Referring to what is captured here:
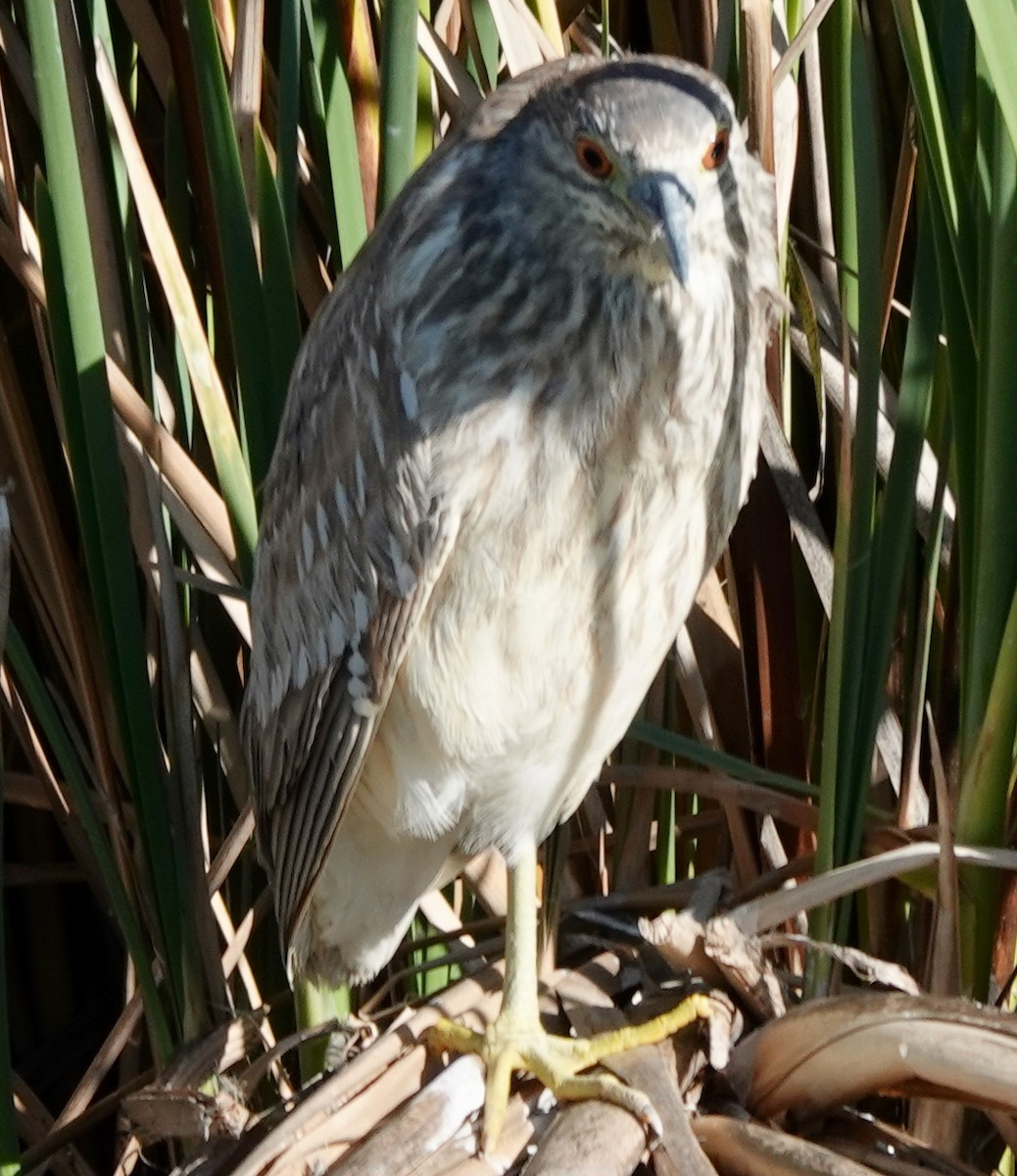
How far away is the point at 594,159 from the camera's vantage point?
3.50 feet

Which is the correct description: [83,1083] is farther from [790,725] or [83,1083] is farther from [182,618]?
[790,725]

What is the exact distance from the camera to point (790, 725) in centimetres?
133

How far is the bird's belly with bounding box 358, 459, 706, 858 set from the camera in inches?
45.9

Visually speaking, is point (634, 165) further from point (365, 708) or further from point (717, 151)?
point (365, 708)

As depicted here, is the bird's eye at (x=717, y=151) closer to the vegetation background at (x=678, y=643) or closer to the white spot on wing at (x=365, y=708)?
the vegetation background at (x=678, y=643)

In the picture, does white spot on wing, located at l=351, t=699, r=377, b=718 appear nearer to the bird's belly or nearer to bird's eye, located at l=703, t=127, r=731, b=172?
the bird's belly

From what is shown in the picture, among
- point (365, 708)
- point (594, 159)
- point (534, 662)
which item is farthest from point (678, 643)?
point (594, 159)

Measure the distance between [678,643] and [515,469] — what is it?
0.27 meters

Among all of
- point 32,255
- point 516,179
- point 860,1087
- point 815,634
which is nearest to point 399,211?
point 516,179

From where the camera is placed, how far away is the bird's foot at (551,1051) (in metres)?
1.08

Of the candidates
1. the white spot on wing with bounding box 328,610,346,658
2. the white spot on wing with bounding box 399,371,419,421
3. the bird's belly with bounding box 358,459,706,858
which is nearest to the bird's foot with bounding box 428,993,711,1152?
the bird's belly with bounding box 358,459,706,858

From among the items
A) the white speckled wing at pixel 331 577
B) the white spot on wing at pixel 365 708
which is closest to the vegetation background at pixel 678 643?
the white speckled wing at pixel 331 577

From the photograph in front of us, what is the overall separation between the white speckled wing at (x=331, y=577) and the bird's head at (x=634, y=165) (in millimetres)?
156

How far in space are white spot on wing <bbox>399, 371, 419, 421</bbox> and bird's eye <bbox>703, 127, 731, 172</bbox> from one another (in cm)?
25
